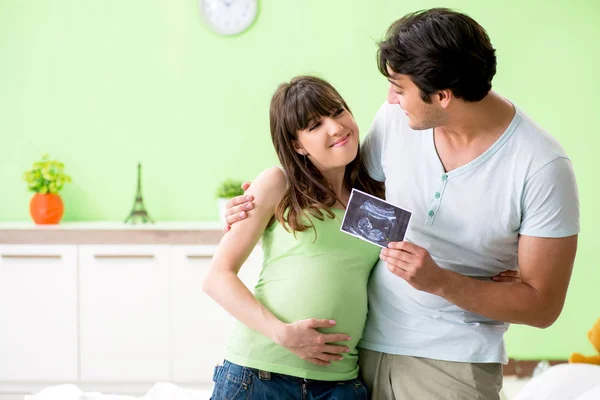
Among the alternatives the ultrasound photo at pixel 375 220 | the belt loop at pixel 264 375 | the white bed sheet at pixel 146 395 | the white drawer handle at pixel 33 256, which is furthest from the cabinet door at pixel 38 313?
the ultrasound photo at pixel 375 220

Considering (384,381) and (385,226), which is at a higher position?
(385,226)

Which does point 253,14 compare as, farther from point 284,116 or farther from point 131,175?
point 284,116

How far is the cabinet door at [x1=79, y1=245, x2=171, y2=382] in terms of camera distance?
399 centimetres

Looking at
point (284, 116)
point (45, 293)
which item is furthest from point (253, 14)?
point (284, 116)

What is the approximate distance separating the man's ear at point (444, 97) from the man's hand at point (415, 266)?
0.34 metres

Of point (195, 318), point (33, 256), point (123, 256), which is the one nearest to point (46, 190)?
point (33, 256)

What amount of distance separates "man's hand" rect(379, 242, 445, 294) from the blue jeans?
0.36m

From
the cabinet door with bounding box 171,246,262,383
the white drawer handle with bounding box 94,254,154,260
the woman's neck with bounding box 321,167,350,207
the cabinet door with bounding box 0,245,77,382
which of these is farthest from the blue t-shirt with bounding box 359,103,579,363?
the cabinet door with bounding box 0,245,77,382

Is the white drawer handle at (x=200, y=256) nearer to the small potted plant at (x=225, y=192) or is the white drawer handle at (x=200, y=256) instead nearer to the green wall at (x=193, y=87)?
the small potted plant at (x=225, y=192)

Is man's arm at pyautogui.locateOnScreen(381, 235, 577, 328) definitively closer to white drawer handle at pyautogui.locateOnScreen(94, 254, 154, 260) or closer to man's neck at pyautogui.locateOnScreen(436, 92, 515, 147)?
man's neck at pyautogui.locateOnScreen(436, 92, 515, 147)

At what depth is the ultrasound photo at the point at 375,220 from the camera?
174 centimetres

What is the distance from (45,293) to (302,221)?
8.32 feet

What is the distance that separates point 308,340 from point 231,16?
3061mm

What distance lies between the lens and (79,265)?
400cm
